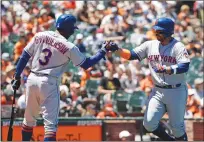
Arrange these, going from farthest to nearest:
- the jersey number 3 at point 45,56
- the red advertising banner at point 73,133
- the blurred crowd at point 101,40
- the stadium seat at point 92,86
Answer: the stadium seat at point 92,86
the blurred crowd at point 101,40
the red advertising banner at point 73,133
the jersey number 3 at point 45,56

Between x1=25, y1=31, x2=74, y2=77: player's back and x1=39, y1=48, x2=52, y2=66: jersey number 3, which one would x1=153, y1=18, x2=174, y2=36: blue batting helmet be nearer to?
x1=25, y1=31, x2=74, y2=77: player's back

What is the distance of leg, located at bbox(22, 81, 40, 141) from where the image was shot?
9.20 meters

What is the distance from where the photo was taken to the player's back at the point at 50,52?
29.8ft

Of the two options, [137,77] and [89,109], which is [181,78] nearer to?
[89,109]

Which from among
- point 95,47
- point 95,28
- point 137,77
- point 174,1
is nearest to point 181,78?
point 137,77

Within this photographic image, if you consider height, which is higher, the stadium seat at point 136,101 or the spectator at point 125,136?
the stadium seat at point 136,101

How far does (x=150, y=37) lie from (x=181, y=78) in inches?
320

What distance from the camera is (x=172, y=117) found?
31.3 feet

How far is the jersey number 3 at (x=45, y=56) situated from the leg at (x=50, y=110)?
0.30 m

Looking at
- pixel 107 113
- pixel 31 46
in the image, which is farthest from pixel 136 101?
pixel 31 46

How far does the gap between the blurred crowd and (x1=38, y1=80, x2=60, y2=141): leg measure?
2565 millimetres

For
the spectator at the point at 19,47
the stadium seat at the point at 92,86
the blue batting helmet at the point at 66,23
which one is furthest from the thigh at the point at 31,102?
the spectator at the point at 19,47

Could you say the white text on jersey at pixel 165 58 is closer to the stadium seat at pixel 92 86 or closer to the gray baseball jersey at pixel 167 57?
the gray baseball jersey at pixel 167 57

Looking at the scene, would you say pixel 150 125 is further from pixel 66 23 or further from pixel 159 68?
pixel 66 23
